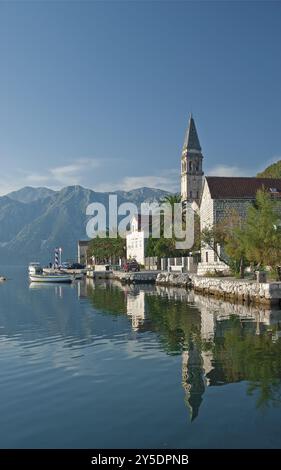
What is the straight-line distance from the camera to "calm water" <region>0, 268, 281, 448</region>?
10.8m

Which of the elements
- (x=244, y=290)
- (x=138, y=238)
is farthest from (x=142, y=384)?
(x=138, y=238)

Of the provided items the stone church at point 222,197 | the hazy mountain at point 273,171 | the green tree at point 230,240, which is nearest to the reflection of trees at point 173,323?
the green tree at point 230,240

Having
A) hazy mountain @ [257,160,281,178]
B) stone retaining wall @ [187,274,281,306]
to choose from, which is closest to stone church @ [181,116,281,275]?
stone retaining wall @ [187,274,281,306]

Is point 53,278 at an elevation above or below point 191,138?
below

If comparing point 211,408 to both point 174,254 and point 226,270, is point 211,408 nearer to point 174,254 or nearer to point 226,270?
point 226,270

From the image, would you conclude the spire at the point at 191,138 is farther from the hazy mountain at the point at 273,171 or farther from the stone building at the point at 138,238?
the hazy mountain at the point at 273,171

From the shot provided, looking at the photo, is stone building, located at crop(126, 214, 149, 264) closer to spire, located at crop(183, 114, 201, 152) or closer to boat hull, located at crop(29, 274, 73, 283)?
boat hull, located at crop(29, 274, 73, 283)

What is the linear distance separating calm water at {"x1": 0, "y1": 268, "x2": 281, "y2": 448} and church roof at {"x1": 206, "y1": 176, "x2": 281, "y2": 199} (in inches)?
1568

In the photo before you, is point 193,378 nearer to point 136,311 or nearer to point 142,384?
point 142,384

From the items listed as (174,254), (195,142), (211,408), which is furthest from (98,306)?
(195,142)

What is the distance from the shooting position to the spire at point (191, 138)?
11159 centimetres

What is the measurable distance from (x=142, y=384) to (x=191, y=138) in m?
102

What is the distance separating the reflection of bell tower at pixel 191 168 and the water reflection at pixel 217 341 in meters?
71.6

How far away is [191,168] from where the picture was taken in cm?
11069
